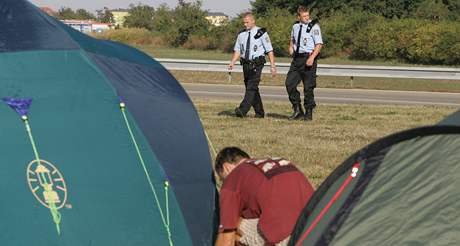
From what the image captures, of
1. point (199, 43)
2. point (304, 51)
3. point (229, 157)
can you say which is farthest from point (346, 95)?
point (199, 43)

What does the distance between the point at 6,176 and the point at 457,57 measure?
103 ft

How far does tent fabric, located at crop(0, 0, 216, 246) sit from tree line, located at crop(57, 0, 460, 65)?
30138 mm

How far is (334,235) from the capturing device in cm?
486

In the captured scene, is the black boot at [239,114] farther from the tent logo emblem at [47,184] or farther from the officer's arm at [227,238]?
the tent logo emblem at [47,184]

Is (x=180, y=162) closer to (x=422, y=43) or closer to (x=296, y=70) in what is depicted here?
(x=296, y=70)

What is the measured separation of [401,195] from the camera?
4.88 metres

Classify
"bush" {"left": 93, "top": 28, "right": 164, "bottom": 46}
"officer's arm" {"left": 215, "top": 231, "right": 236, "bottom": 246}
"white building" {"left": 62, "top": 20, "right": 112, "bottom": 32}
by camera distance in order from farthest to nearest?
"bush" {"left": 93, "top": 28, "right": 164, "bottom": 46} < "white building" {"left": 62, "top": 20, "right": 112, "bottom": 32} < "officer's arm" {"left": 215, "top": 231, "right": 236, "bottom": 246}

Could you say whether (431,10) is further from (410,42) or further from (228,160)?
(228,160)

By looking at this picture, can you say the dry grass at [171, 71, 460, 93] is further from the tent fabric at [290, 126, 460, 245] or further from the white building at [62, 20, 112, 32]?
the tent fabric at [290, 126, 460, 245]

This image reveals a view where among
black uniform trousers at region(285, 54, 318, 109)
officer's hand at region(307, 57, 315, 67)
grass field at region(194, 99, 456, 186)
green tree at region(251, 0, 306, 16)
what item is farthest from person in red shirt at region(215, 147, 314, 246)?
green tree at region(251, 0, 306, 16)

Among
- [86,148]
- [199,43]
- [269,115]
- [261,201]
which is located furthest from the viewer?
[199,43]

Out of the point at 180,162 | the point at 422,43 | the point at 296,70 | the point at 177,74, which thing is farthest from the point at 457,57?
the point at 180,162

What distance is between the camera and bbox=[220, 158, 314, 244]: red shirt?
19.6ft

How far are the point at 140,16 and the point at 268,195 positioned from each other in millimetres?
93557
